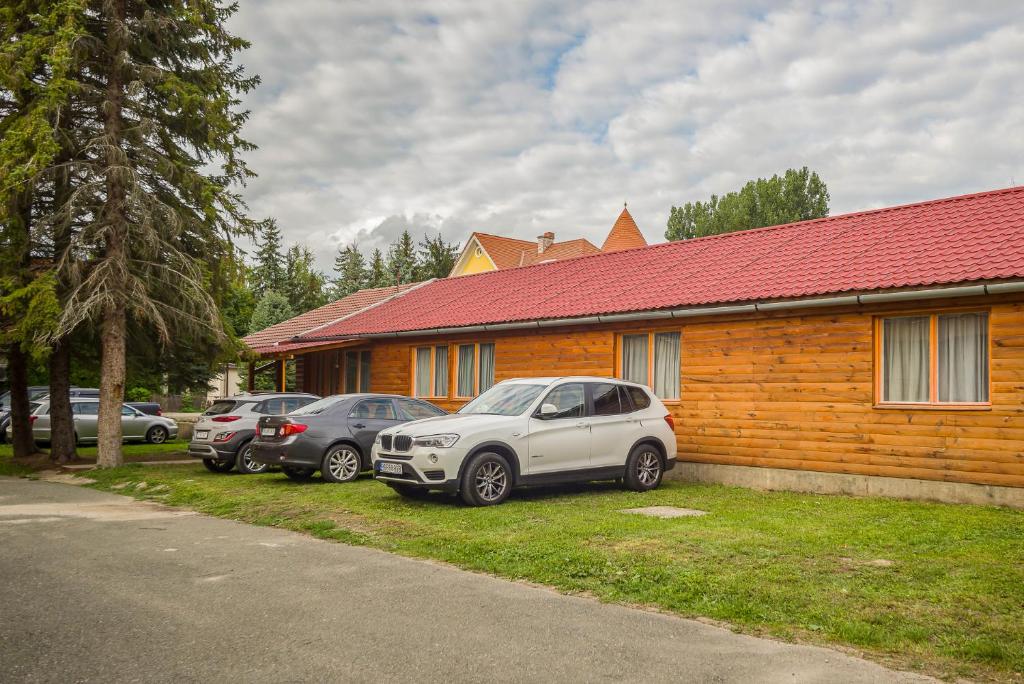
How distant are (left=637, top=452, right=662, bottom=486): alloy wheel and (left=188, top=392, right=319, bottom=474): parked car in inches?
303

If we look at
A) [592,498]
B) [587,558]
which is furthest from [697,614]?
[592,498]

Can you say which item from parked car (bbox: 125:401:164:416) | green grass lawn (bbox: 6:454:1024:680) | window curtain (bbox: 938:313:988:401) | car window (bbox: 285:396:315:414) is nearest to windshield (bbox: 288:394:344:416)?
green grass lawn (bbox: 6:454:1024:680)

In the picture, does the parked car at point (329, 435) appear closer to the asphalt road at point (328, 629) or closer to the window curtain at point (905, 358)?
the asphalt road at point (328, 629)

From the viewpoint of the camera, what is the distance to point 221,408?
17.8 meters

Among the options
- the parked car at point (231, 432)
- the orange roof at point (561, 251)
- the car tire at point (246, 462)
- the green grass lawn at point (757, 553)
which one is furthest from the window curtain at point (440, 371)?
the orange roof at point (561, 251)

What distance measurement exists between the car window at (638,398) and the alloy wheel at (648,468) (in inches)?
28.3

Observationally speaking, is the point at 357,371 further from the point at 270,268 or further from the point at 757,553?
the point at 270,268

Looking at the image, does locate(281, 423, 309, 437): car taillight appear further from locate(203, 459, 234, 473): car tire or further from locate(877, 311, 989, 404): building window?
locate(877, 311, 989, 404): building window

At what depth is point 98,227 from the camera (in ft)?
60.8

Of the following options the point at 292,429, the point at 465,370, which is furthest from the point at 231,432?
the point at 465,370

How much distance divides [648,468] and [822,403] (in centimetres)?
283

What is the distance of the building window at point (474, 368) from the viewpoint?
20047 millimetres

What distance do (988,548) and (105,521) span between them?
10277mm

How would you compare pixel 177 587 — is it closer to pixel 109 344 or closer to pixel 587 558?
pixel 587 558
